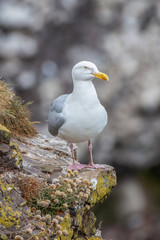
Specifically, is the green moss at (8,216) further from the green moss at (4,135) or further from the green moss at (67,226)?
the green moss at (4,135)

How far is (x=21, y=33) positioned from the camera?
16156 millimetres

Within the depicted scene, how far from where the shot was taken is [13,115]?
A: 6359 millimetres

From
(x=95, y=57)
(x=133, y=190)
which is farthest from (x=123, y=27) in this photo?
(x=133, y=190)

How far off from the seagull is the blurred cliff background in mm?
6475

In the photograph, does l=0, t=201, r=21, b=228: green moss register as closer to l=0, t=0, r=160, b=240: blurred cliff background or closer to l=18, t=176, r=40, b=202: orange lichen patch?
l=18, t=176, r=40, b=202: orange lichen patch

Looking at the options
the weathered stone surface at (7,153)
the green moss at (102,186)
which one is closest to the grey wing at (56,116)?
the green moss at (102,186)

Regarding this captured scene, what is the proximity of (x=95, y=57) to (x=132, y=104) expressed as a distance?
2262 millimetres

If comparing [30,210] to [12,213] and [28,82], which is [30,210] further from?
[28,82]

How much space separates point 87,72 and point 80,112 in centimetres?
57

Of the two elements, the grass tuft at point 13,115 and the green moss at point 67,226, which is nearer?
the green moss at point 67,226

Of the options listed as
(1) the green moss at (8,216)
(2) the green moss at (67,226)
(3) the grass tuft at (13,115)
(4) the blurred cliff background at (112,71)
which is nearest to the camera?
(1) the green moss at (8,216)

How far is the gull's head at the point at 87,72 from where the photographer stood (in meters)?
5.98

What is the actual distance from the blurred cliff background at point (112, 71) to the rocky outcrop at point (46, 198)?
6877mm

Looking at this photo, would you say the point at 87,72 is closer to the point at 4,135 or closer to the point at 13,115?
the point at 13,115
